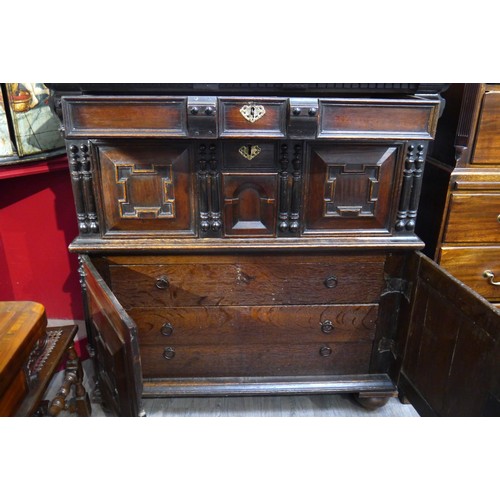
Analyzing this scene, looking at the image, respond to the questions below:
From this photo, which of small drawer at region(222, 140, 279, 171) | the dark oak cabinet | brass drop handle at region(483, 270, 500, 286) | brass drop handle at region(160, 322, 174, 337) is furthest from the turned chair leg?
brass drop handle at region(483, 270, 500, 286)

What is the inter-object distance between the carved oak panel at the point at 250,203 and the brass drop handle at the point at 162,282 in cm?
31

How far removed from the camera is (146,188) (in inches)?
67.0

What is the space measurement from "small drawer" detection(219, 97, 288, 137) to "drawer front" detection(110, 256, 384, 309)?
51 centimetres

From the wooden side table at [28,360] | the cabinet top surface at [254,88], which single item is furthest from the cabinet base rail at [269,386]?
the cabinet top surface at [254,88]

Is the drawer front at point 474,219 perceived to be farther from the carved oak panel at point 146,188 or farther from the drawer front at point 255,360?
the carved oak panel at point 146,188

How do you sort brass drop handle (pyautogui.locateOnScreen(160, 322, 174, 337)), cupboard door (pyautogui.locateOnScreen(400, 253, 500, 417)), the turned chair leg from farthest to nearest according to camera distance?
brass drop handle (pyautogui.locateOnScreen(160, 322, 174, 337)) < the turned chair leg < cupboard door (pyautogui.locateOnScreen(400, 253, 500, 417))

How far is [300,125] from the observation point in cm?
158

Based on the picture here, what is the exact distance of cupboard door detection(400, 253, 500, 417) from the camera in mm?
1363

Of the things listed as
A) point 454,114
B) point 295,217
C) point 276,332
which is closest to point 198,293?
point 276,332

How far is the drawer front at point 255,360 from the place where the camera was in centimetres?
199

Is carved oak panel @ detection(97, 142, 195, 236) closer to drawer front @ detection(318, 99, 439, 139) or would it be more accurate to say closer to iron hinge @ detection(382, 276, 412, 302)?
drawer front @ detection(318, 99, 439, 139)

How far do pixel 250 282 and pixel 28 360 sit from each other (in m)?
0.84

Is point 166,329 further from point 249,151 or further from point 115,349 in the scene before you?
point 249,151

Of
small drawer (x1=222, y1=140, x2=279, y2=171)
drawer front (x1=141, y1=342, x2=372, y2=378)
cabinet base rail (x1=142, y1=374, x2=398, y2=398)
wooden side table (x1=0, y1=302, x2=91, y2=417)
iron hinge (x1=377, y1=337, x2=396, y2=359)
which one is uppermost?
small drawer (x1=222, y1=140, x2=279, y2=171)
